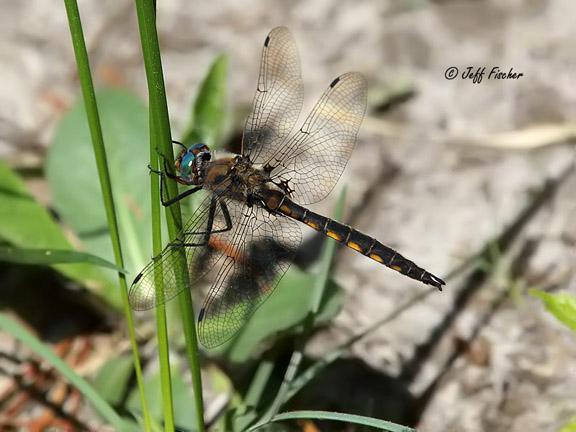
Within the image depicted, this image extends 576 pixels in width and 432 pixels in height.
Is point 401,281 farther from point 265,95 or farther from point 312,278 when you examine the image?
point 265,95

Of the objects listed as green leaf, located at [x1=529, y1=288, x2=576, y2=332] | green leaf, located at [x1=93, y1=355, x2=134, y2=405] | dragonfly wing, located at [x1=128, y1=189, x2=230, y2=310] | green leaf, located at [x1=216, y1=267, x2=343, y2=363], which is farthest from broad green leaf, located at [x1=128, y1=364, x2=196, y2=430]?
green leaf, located at [x1=529, y1=288, x2=576, y2=332]

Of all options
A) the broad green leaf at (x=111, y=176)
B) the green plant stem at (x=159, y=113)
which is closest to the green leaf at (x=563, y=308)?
the green plant stem at (x=159, y=113)

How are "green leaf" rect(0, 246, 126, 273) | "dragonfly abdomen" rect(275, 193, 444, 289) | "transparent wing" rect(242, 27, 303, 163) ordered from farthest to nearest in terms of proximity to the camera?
1. "transparent wing" rect(242, 27, 303, 163)
2. "dragonfly abdomen" rect(275, 193, 444, 289)
3. "green leaf" rect(0, 246, 126, 273)

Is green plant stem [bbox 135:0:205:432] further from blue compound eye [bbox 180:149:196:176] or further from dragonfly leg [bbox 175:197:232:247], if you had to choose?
blue compound eye [bbox 180:149:196:176]

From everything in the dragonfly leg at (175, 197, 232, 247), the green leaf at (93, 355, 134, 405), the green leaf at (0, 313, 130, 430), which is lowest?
the green leaf at (0, 313, 130, 430)

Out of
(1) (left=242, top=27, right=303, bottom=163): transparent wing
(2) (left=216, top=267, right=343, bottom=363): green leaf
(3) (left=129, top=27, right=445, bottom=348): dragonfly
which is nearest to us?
(3) (left=129, top=27, right=445, bottom=348): dragonfly

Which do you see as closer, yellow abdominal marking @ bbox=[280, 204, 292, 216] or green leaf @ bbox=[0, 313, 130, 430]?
green leaf @ bbox=[0, 313, 130, 430]

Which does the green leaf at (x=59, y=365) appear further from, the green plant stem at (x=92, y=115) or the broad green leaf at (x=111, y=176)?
the broad green leaf at (x=111, y=176)

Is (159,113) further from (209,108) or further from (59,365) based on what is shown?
(209,108)

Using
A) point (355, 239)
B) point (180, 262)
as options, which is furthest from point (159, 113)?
point (355, 239)
